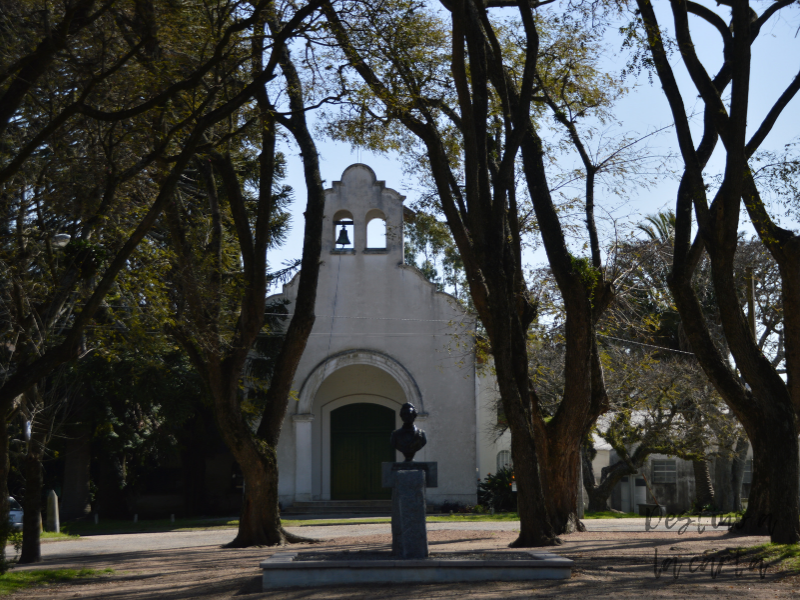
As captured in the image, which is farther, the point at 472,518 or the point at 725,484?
the point at 725,484

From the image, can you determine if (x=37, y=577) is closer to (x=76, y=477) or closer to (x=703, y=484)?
(x=76, y=477)

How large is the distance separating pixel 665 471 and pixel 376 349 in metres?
11.0

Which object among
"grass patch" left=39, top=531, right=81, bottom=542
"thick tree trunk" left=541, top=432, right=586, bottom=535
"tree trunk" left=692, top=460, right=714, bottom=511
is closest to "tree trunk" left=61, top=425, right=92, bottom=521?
"grass patch" left=39, top=531, right=81, bottom=542

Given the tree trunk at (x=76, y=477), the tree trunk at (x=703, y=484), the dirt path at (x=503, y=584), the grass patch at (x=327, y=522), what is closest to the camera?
the dirt path at (x=503, y=584)

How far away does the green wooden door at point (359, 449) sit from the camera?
24641mm

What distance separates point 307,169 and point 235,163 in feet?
3.93

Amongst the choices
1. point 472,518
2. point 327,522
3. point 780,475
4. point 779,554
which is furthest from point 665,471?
point 779,554

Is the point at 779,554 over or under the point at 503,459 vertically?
under

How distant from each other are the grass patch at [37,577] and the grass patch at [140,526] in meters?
8.71

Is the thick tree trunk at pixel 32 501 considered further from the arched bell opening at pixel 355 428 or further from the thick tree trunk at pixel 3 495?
the arched bell opening at pixel 355 428

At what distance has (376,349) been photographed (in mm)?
23594

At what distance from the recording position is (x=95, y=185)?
419 inches

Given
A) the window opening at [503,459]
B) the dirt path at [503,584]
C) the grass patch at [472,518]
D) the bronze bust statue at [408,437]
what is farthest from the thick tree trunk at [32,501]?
the window opening at [503,459]

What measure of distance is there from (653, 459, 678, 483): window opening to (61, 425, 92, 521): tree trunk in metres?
17.6
